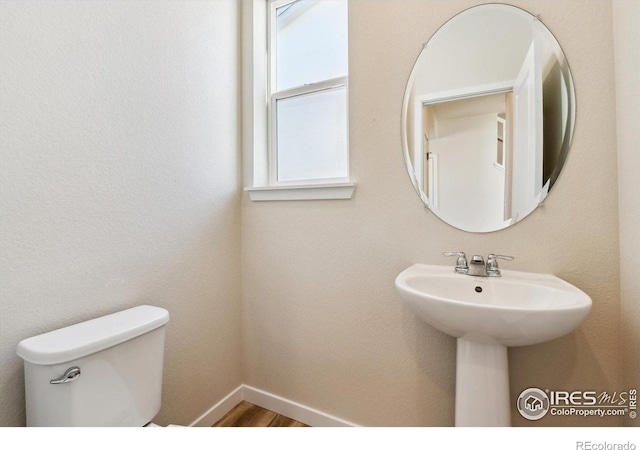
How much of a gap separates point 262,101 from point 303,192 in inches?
26.0

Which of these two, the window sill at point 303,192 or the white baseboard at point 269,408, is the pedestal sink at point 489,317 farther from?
the white baseboard at point 269,408

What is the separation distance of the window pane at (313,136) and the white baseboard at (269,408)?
1.20 meters

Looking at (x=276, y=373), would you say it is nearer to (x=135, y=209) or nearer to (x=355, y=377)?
(x=355, y=377)

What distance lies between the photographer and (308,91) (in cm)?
163

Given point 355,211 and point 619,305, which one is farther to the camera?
point 355,211

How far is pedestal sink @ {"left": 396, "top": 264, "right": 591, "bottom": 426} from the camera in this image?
0.76 metres

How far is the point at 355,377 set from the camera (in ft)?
4.49

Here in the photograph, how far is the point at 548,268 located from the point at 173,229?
149 centimetres

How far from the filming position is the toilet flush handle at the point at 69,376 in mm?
776

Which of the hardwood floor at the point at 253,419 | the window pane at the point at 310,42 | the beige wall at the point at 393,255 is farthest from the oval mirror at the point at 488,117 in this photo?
the hardwood floor at the point at 253,419

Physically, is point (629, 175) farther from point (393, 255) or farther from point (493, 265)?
point (393, 255)

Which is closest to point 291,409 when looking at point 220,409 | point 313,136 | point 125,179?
point 220,409

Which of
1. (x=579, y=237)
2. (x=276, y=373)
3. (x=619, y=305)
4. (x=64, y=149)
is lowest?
(x=276, y=373)
